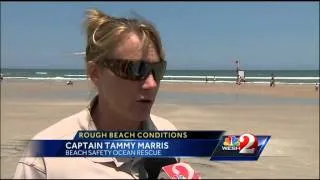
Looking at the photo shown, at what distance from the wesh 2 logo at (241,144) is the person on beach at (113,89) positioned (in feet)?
1.08

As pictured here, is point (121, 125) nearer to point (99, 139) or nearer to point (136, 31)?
point (99, 139)

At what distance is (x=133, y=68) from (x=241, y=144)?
0.53m

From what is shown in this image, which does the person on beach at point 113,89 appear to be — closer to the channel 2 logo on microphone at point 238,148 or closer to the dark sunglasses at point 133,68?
the dark sunglasses at point 133,68

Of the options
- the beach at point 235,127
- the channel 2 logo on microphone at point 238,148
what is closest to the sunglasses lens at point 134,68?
the beach at point 235,127

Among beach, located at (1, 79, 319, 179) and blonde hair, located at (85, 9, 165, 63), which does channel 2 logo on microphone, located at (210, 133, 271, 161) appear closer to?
beach, located at (1, 79, 319, 179)

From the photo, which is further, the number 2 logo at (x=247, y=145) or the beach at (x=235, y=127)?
the beach at (x=235, y=127)

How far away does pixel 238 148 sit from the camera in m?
1.71

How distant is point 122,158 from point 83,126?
6.1 inches

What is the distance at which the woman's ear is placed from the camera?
149 cm

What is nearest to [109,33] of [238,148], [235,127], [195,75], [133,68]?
[133,68]

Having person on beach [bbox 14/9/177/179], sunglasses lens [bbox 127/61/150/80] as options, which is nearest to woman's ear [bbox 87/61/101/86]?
person on beach [bbox 14/9/177/179]

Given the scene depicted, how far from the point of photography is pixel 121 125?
5.02 ft

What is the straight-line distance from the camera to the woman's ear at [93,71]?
4.90 ft

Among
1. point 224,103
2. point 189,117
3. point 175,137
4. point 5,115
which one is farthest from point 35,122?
point 175,137
